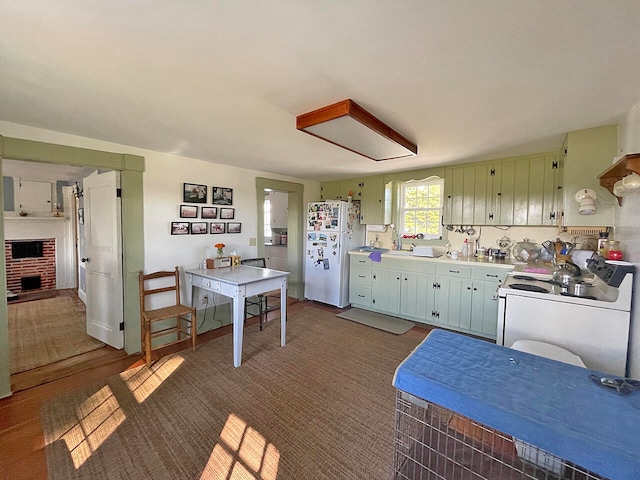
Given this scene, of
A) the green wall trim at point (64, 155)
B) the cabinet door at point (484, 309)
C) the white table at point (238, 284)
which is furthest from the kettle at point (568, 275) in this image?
the green wall trim at point (64, 155)

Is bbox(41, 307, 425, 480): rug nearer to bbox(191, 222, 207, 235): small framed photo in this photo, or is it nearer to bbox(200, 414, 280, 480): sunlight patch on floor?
bbox(200, 414, 280, 480): sunlight patch on floor

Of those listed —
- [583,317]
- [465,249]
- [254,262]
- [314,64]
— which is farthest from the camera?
[254,262]

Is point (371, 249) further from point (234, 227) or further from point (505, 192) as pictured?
point (234, 227)

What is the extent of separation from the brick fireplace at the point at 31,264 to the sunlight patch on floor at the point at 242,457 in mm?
5778

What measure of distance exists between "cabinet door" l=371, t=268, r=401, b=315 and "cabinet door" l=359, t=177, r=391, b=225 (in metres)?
0.88

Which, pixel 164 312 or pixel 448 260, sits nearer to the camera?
pixel 164 312

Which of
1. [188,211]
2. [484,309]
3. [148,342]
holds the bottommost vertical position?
[148,342]

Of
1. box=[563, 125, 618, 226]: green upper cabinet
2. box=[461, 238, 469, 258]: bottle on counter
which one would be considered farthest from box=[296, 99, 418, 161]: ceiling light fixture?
box=[461, 238, 469, 258]: bottle on counter

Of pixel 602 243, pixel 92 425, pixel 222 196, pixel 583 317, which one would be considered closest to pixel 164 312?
pixel 92 425

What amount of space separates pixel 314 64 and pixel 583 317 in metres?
2.26

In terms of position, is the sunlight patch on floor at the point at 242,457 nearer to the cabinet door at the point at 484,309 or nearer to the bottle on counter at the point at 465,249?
the cabinet door at the point at 484,309

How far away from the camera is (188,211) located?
348 cm

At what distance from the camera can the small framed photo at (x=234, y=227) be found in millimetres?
3927

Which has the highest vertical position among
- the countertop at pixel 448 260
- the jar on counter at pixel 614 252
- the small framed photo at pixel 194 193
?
the small framed photo at pixel 194 193
